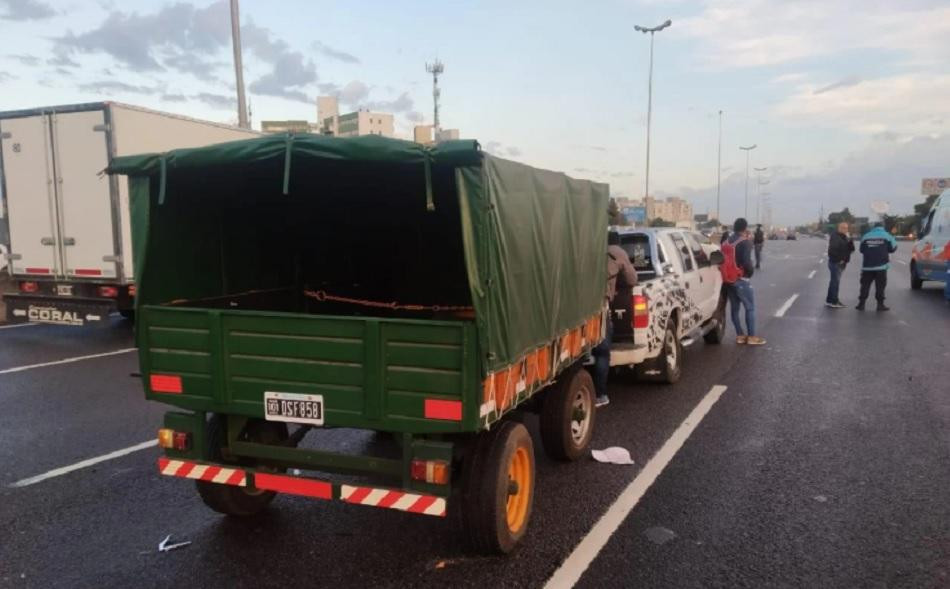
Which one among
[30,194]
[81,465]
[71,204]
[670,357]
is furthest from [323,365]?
[30,194]

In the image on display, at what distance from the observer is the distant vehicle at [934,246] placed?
16.3 m

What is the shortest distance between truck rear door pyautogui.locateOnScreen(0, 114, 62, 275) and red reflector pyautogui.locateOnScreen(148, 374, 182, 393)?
7886 millimetres

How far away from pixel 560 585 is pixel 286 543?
1.63 m

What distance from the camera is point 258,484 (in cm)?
378

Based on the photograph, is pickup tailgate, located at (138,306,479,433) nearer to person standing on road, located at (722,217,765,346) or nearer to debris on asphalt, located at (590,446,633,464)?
→ debris on asphalt, located at (590,446,633,464)

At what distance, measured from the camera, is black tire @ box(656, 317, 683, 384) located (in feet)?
25.5

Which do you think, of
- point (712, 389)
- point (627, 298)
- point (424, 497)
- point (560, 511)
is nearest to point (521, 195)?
point (424, 497)

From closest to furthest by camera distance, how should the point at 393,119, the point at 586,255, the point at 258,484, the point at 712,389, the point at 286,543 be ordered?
the point at 258,484 < the point at 286,543 < the point at 586,255 < the point at 712,389 < the point at 393,119

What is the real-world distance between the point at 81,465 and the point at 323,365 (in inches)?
117

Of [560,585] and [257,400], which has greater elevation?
[257,400]

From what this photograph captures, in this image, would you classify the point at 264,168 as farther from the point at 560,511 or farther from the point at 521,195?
the point at 560,511

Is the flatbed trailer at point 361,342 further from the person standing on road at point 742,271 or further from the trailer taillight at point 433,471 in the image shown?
the person standing on road at point 742,271

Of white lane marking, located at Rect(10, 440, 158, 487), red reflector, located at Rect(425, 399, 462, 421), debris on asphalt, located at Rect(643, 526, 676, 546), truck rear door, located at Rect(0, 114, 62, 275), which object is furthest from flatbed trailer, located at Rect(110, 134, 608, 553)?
truck rear door, located at Rect(0, 114, 62, 275)

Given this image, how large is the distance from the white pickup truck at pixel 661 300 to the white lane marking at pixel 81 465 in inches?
176
